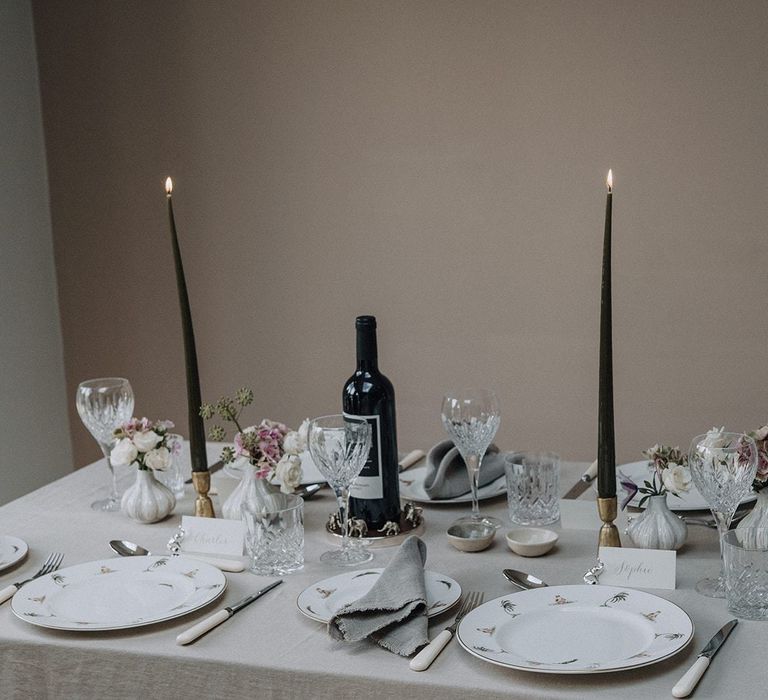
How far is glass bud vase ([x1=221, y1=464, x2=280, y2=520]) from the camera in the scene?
5.24ft

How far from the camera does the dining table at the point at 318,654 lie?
1.11 meters

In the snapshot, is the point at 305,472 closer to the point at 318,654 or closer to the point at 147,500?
the point at 147,500

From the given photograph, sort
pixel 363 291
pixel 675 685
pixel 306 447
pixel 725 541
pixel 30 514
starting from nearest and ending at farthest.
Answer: pixel 675 685, pixel 725 541, pixel 306 447, pixel 30 514, pixel 363 291

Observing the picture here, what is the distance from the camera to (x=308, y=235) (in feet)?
11.7

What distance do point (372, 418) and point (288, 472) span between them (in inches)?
6.2

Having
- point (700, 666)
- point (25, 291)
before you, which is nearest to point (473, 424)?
point (700, 666)

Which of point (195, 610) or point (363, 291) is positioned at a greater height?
point (363, 291)

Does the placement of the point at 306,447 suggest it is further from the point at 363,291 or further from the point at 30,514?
the point at 363,291

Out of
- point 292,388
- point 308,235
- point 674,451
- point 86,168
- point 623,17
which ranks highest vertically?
point 623,17

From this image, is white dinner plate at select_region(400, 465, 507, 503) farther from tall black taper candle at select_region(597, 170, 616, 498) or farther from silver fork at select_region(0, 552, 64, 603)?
silver fork at select_region(0, 552, 64, 603)

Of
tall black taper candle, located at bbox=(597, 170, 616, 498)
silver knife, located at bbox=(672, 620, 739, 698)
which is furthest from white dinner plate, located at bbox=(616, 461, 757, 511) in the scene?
silver knife, located at bbox=(672, 620, 739, 698)

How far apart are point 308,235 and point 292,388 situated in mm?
573

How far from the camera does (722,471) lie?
1319 millimetres

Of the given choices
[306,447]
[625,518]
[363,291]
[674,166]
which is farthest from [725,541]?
[363,291]
